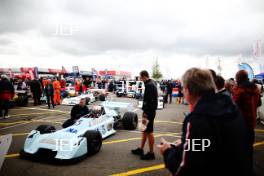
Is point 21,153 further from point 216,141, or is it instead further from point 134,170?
point 216,141

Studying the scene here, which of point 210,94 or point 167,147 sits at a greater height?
point 210,94

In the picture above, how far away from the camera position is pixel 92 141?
4.72 meters

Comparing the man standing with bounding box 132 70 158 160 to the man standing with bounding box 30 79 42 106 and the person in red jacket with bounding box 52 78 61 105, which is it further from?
the man standing with bounding box 30 79 42 106

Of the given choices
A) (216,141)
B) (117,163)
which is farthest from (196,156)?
(117,163)

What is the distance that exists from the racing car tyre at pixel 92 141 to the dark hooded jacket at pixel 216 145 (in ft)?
11.7

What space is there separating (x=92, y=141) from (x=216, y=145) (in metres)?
3.81

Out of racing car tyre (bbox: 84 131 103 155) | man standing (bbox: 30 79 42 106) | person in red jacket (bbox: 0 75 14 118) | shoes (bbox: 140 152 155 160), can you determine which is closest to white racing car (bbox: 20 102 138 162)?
racing car tyre (bbox: 84 131 103 155)

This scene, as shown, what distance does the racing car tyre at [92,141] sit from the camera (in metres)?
4.62

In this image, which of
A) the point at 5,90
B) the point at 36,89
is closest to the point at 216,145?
the point at 5,90

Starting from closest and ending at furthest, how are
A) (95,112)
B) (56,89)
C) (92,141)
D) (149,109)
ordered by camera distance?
1. (149,109)
2. (92,141)
3. (95,112)
4. (56,89)

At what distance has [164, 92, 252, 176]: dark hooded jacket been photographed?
128 centimetres

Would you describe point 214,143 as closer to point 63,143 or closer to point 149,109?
point 149,109

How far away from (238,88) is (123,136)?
3.84 metres

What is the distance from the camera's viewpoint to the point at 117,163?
14.3 ft
